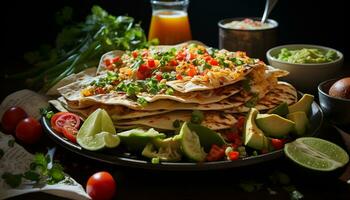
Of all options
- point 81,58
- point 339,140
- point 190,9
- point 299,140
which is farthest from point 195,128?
point 190,9

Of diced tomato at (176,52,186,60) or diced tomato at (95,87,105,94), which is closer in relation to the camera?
diced tomato at (95,87,105,94)

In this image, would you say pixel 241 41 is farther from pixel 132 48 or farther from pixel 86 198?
pixel 86 198

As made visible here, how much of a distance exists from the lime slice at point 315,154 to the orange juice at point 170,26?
1502mm

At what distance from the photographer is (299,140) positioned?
1.92 m

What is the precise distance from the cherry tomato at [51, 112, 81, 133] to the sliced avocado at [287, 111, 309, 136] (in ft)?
2.84

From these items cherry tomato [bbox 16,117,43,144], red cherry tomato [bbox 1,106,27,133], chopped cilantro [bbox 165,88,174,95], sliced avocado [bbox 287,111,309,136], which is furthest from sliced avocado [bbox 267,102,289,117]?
red cherry tomato [bbox 1,106,27,133]

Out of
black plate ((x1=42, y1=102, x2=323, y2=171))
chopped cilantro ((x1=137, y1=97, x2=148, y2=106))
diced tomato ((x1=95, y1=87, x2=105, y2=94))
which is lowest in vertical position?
black plate ((x1=42, y1=102, x2=323, y2=171))

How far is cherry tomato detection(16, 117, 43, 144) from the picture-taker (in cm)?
229

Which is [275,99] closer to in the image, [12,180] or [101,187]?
[101,187]

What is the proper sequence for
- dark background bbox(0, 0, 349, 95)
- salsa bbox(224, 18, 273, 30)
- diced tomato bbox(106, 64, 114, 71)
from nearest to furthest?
1. diced tomato bbox(106, 64, 114, 71)
2. salsa bbox(224, 18, 273, 30)
3. dark background bbox(0, 0, 349, 95)

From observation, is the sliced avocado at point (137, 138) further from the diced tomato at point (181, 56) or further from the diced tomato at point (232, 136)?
the diced tomato at point (181, 56)

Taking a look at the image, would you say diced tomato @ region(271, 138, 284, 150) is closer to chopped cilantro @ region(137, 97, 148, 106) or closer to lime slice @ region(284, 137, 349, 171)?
lime slice @ region(284, 137, 349, 171)

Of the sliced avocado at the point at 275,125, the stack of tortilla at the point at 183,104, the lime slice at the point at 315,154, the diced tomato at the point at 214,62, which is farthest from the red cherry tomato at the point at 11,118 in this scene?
the lime slice at the point at 315,154

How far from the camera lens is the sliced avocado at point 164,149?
6.08 feet
